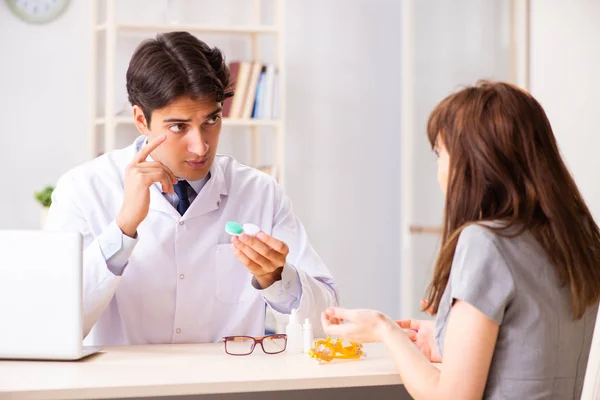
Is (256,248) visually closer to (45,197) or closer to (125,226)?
(125,226)

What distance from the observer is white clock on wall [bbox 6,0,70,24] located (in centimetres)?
388

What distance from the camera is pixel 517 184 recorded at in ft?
4.42

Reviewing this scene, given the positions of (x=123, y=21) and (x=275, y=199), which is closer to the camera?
(x=275, y=199)

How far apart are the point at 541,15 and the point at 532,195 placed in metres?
2.26

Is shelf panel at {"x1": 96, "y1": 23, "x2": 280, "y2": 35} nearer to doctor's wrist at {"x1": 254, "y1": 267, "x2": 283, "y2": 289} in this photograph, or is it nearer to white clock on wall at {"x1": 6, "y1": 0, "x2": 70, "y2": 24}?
white clock on wall at {"x1": 6, "y1": 0, "x2": 70, "y2": 24}

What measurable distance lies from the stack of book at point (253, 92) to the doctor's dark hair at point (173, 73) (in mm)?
1806

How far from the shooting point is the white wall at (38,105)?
12.8ft

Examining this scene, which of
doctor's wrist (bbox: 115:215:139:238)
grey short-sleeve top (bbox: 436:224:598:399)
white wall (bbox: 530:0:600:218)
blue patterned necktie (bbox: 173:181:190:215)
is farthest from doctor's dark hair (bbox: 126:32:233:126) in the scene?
white wall (bbox: 530:0:600:218)

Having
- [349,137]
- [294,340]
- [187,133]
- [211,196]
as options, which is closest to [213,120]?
Result: [187,133]

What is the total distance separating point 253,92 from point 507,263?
271 cm

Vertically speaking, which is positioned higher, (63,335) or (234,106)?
(234,106)

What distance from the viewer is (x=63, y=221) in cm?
196

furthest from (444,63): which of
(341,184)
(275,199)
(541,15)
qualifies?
(275,199)

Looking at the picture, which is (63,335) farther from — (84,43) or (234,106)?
(84,43)
